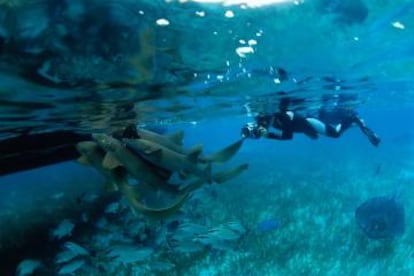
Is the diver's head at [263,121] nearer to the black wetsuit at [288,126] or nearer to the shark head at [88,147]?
the black wetsuit at [288,126]

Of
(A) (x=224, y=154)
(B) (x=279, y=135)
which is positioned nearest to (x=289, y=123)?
(B) (x=279, y=135)

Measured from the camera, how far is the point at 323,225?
1884cm

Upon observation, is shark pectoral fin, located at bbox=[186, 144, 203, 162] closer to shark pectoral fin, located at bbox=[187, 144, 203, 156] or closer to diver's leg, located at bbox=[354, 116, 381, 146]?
shark pectoral fin, located at bbox=[187, 144, 203, 156]

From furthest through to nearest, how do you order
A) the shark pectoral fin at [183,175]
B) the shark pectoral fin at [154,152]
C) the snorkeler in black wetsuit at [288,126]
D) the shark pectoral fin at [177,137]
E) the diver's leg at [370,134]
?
the diver's leg at [370,134], the snorkeler in black wetsuit at [288,126], the shark pectoral fin at [177,137], the shark pectoral fin at [183,175], the shark pectoral fin at [154,152]

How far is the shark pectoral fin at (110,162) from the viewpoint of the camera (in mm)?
4109

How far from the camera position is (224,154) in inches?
174

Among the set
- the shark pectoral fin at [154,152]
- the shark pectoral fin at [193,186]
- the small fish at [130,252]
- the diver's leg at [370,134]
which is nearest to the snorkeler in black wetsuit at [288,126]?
the diver's leg at [370,134]

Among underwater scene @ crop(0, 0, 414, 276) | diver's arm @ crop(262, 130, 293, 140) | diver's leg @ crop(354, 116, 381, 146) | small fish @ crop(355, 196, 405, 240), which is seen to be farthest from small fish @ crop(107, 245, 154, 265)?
small fish @ crop(355, 196, 405, 240)

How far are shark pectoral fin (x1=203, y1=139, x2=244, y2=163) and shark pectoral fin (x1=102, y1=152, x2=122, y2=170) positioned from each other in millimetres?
929

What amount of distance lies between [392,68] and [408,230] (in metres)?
7.43

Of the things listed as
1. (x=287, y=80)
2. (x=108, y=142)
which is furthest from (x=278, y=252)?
(x=108, y=142)

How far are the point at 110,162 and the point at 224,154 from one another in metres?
1.21

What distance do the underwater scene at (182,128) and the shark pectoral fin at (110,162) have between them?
0.01m

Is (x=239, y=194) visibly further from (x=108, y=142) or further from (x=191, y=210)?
(x=108, y=142)
